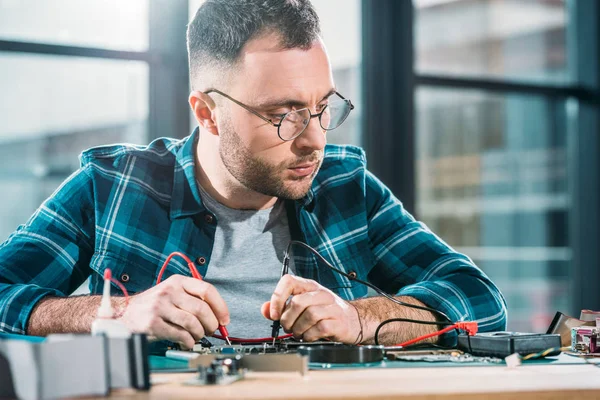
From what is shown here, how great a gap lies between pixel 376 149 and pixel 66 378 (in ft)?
8.23

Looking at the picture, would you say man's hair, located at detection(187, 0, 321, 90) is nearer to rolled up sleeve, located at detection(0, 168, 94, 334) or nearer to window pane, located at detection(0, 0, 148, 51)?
rolled up sleeve, located at detection(0, 168, 94, 334)

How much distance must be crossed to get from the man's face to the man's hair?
0.03 meters

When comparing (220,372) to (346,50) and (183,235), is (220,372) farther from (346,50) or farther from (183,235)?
(346,50)

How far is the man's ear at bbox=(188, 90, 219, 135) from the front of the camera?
1801 millimetres

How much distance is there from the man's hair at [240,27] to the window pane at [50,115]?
98 cm

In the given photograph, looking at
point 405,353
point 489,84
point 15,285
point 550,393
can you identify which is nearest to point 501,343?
point 405,353

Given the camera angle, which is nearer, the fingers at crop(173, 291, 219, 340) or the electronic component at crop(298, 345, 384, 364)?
the electronic component at crop(298, 345, 384, 364)

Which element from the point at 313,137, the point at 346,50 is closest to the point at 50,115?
the point at 346,50

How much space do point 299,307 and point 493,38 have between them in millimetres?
2812

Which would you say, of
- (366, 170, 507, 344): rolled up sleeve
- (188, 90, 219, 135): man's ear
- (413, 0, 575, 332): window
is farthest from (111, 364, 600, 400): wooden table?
(413, 0, 575, 332): window

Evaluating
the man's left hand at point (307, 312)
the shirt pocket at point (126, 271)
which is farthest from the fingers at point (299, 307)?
the shirt pocket at point (126, 271)

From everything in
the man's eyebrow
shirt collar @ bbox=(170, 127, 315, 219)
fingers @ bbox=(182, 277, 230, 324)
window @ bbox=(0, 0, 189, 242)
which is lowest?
fingers @ bbox=(182, 277, 230, 324)

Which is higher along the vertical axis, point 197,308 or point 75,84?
point 75,84

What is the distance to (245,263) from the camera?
69.6 inches
